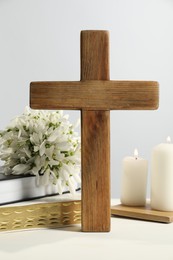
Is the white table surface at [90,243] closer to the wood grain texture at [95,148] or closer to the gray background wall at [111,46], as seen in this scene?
the wood grain texture at [95,148]

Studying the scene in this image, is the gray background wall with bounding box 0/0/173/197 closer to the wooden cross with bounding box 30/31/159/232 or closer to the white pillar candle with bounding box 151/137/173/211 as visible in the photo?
the white pillar candle with bounding box 151/137/173/211

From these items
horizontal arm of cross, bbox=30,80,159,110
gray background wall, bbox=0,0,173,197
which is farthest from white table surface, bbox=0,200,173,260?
gray background wall, bbox=0,0,173,197

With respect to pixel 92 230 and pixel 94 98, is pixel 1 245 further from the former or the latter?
pixel 94 98

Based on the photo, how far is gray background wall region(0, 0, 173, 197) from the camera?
2086mm

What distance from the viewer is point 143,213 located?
0.99 metres

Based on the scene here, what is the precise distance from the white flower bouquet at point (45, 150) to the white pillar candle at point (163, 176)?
150mm

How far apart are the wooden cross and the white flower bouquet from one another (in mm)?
88

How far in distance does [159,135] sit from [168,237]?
1311 millimetres

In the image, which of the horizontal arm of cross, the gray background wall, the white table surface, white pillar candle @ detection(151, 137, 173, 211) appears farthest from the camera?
the gray background wall

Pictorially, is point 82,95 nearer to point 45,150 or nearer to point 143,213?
point 45,150

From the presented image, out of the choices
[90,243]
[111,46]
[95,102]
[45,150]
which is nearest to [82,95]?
[95,102]

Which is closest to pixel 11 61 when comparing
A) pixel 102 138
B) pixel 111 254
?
pixel 102 138

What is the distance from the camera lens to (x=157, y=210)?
102cm

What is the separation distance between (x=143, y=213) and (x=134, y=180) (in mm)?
83
